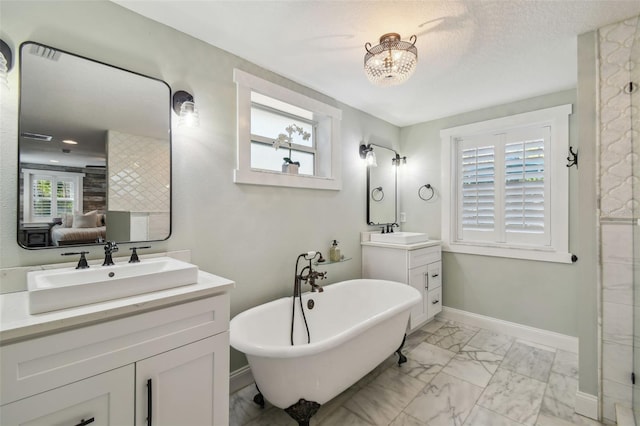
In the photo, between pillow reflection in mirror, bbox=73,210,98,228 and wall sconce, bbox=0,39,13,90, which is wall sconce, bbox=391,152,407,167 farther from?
wall sconce, bbox=0,39,13,90

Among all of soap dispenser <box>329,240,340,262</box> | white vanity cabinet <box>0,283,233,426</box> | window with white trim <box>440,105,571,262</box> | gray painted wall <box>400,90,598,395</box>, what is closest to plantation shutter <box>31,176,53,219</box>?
white vanity cabinet <box>0,283,233,426</box>

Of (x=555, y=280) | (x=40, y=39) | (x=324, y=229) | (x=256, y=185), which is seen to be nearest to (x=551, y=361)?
(x=555, y=280)

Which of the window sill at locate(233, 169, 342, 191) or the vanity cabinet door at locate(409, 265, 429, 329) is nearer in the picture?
the window sill at locate(233, 169, 342, 191)

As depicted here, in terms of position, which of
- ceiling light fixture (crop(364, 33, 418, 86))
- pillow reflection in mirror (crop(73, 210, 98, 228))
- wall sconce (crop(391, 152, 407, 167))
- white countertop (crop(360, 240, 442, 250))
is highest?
ceiling light fixture (crop(364, 33, 418, 86))

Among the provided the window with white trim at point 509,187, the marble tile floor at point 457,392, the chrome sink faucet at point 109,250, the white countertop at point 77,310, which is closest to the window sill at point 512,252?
the window with white trim at point 509,187

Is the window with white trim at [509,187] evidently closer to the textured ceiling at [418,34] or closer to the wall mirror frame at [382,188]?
the textured ceiling at [418,34]

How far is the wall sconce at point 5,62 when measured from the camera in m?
1.21

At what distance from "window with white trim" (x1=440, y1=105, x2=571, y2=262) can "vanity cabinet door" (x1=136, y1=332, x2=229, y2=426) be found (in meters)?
2.85

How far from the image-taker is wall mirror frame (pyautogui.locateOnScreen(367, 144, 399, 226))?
3.26m

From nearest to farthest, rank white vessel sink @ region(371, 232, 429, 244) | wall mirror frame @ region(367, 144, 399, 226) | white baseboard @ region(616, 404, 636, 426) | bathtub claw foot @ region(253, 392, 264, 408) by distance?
white baseboard @ region(616, 404, 636, 426) < bathtub claw foot @ region(253, 392, 264, 408) < white vessel sink @ region(371, 232, 429, 244) < wall mirror frame @ region(367, 144, 399, 226)

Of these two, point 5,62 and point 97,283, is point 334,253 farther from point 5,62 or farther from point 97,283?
point 5,62

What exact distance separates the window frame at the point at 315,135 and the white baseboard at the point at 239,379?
138 cm

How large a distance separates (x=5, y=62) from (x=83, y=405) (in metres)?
1.46

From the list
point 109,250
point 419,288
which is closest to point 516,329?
point 419,288
